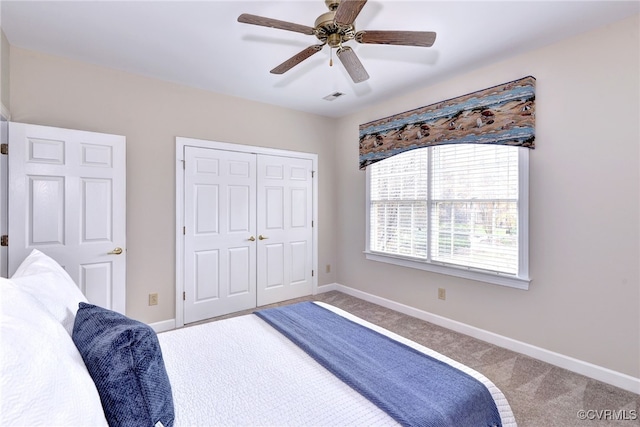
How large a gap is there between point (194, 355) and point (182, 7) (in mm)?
2190

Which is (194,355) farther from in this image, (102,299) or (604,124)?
(604,124)

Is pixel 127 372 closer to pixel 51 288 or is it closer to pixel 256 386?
pixel 256 386

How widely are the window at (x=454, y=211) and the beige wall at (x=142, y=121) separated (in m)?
1.89

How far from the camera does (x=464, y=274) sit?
3.09 metres

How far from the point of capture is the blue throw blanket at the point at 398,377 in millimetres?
1124

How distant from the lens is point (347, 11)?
4.98 ft

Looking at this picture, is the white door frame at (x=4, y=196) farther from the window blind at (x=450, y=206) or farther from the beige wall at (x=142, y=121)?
the window blind at (x=450, y=206)

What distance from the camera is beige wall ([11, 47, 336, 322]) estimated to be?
8.79 feet

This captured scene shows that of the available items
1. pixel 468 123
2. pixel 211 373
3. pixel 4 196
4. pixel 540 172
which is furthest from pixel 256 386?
pixel 468 123

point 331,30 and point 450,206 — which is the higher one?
point 331,30

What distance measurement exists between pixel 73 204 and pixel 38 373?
2547 millimetres

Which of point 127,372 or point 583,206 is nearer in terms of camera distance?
point 127,372

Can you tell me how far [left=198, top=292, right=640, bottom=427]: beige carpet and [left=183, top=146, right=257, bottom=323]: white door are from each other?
1953 millimetres

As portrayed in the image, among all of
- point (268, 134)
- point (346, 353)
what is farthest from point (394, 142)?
point (346, 353)
